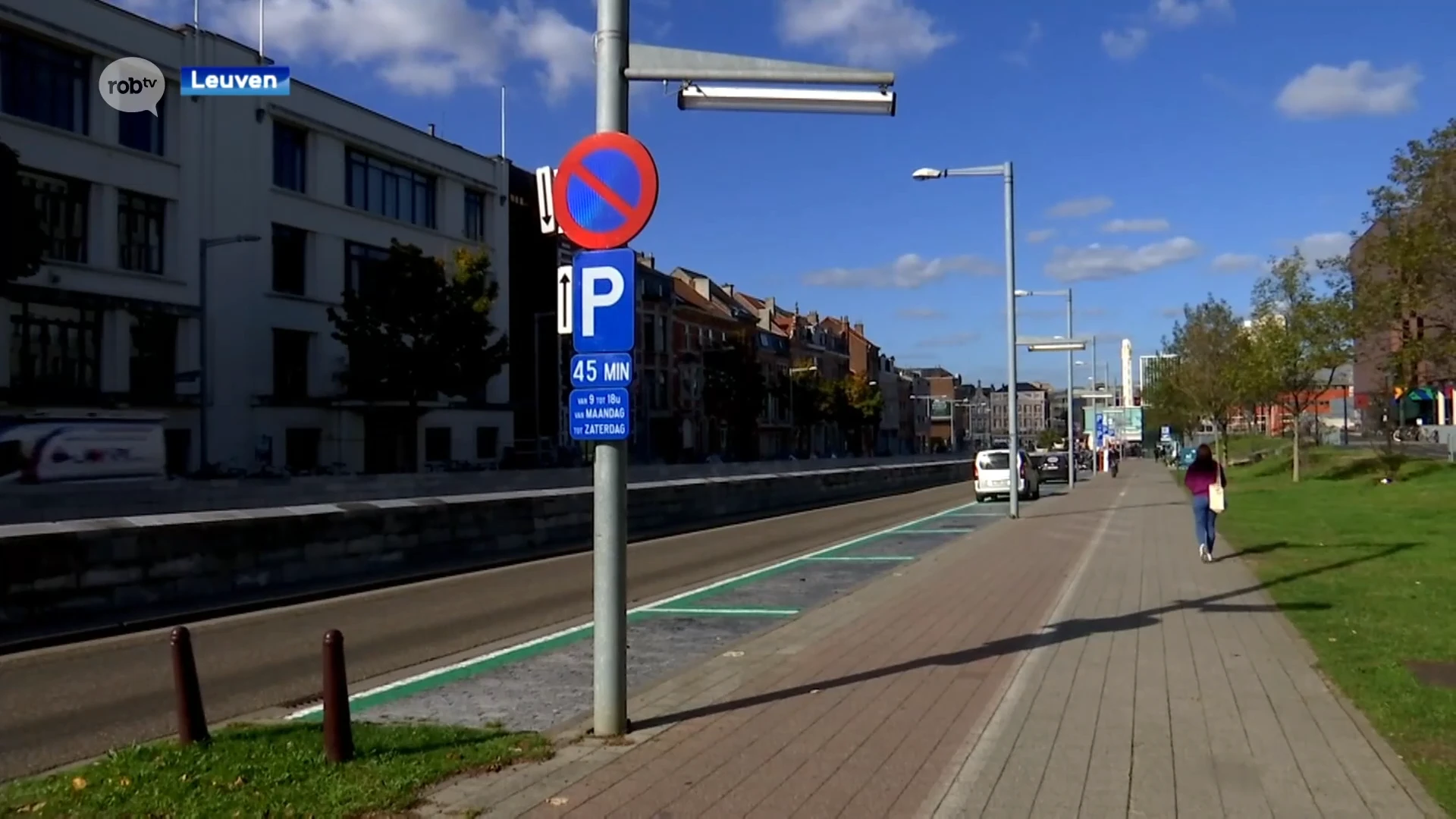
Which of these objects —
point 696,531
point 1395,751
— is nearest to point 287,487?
point 696,531

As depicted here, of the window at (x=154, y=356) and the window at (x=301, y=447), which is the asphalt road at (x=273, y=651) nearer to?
the window at (x=154, y=356)

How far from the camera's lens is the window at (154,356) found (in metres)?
41.9

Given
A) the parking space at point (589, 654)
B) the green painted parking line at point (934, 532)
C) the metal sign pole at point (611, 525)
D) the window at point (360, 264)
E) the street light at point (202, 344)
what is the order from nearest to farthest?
1. the metal sign pole at point (611, 525)
2. the parking space at point (589, 654)
3. the green painted parking line at point (934, 532)
4. the street light at point (202, 344)
5. the window at point (360, 264)

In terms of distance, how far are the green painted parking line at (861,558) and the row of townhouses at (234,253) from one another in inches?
818

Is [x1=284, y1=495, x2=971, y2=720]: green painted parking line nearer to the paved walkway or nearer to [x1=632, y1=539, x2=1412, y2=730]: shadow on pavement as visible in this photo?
the paved walkway

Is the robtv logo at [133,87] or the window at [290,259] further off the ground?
the window at [290,259]

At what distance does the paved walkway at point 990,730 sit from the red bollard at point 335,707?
28.8 inches

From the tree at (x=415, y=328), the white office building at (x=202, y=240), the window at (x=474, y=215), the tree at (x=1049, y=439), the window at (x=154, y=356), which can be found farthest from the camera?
the tree at (x=1049, y=439)

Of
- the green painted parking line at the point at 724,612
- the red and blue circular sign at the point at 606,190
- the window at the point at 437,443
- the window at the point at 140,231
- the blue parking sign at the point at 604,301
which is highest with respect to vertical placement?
the window at the point at 140,231

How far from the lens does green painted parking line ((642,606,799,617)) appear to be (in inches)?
515

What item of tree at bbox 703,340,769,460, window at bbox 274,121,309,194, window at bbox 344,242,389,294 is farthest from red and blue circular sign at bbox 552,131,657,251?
tree at bbox 703,340,769,460

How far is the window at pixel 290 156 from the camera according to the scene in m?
47.6

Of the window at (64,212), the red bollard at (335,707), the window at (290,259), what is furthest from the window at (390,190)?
the red bollard at (335,707)

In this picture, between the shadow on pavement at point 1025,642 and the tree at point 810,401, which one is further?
the tree at point 810,401
